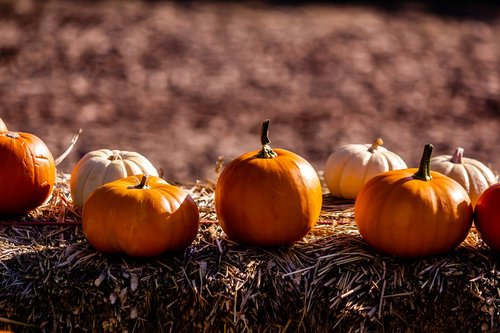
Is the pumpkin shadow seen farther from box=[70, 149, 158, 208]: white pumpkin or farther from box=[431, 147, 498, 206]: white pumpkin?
box=[431, 147, 498, 206]: white pumpkin

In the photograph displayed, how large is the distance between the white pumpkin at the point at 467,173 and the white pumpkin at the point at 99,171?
1456mm

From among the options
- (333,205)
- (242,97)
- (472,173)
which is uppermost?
(472,173)

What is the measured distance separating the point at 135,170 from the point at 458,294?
1.61 metres

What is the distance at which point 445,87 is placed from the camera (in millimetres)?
10266

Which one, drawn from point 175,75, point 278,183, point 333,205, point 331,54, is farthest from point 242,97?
point 278,183

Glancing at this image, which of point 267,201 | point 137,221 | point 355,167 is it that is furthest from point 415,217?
point 137,221

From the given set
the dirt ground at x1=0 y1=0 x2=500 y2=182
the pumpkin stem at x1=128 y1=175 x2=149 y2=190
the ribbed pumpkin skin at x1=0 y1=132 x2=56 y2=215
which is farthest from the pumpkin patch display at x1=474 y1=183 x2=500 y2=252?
the dirt ground at x1=0 y1=0 x2=500 y2=182

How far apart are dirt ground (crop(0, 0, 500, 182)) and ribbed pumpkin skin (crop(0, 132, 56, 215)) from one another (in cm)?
335

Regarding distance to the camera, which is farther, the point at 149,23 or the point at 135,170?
the point at 149,23

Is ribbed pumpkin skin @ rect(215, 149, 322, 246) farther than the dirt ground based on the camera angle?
No

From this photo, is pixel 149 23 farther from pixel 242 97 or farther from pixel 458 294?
pixel 458 294

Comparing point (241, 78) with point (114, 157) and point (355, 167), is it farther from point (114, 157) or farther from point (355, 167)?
point (114, 157)

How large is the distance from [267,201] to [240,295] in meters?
0.43

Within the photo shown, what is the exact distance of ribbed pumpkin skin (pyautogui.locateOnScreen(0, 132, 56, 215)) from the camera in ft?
11.6
